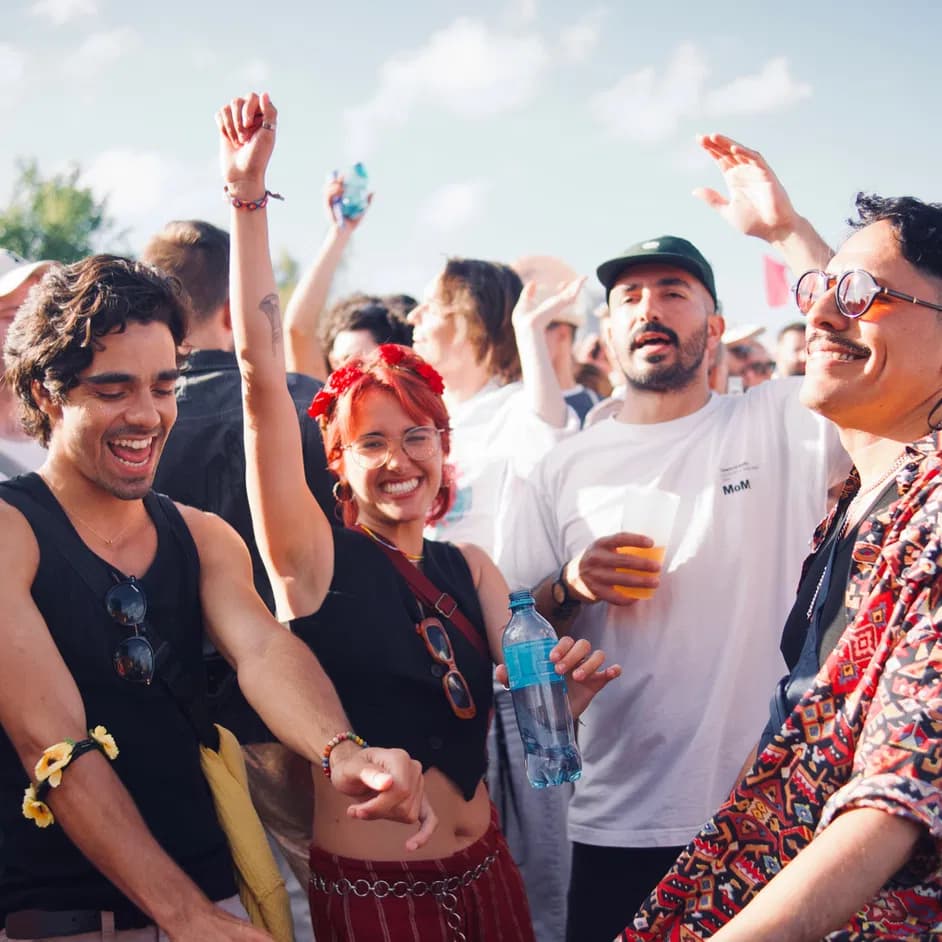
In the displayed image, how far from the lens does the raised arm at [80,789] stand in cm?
244

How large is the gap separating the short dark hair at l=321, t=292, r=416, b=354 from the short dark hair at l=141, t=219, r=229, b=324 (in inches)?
58.5

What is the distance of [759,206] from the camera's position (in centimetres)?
383

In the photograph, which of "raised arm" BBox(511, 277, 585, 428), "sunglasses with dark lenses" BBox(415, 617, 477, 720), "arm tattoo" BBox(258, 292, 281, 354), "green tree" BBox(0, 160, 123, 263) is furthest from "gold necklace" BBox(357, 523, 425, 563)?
"green tree" BBox(0, 160, 123, 263)

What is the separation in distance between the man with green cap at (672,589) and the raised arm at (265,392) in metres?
0.91

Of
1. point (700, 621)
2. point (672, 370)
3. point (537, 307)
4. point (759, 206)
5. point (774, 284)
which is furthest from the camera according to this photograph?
point (774, 284)

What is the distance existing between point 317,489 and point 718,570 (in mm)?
1416

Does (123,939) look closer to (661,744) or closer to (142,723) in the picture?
(142,723)

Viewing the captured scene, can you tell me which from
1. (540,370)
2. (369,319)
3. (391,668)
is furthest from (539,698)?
(369,319)

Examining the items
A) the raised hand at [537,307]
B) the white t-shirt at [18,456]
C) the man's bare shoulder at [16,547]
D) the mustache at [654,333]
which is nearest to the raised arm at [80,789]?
the man's bare shoulder at [16,547]

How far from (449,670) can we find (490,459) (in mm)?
2041

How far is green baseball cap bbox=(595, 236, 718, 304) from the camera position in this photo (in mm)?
4129

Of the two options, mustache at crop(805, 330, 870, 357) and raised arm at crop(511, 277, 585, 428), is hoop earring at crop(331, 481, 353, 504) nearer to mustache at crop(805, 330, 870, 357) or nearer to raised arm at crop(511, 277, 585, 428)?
mustache at crop(805, 330, 870, 357)

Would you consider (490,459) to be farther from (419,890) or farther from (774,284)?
(774,284)

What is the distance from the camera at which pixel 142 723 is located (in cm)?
268
